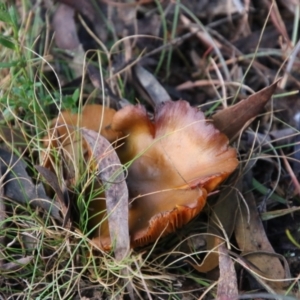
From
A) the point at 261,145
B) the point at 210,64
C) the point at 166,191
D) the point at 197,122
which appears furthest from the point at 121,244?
the point at 210,64

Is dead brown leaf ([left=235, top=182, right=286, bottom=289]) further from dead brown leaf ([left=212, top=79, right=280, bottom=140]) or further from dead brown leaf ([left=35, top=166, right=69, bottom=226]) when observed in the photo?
dead brown leaf ([left=35, top=166, right=69, bottom=226])

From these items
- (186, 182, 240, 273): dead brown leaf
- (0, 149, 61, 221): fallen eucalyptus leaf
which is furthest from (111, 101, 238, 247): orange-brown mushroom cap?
(0, 149, 61, 221): fallen eucalyptus leaf

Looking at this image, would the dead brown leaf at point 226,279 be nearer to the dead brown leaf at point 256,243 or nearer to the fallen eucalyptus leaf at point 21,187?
the dead brown leaf at point 256,243

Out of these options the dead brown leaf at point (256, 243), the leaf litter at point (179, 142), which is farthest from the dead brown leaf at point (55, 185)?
the dead brown leaf at point (256, 243)

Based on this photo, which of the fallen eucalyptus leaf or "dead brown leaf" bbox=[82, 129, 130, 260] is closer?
"dead brown leaf" bbox=[82, 129, 130, 260]

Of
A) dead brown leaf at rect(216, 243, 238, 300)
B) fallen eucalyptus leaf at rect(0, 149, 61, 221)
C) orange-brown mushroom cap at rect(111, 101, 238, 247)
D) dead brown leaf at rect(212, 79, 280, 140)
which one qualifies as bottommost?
dead brown leaf at rect(216, 243, 238, 300)

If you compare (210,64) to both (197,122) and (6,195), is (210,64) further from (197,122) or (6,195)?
(6,195)
